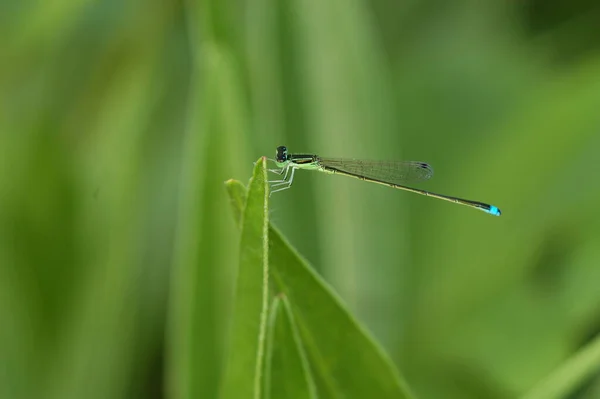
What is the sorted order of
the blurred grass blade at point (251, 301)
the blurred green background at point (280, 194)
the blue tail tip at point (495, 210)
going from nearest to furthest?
the blurred grass blade at point (251, 301) < the blurred green background at point (280, 194) < the blue tail tip at point (495, 210)

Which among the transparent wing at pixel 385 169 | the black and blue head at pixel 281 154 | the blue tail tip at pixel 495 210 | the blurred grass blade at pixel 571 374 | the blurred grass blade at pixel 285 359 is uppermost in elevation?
the black and blue head at pixel 281 154

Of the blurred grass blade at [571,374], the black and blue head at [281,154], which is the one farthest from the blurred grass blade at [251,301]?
the black and blue head at [281,154]

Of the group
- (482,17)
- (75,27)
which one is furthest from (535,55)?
(75,27)

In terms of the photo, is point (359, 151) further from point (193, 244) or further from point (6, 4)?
point (6, 4)

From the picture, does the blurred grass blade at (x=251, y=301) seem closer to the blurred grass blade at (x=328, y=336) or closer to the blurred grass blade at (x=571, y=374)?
the blurred grass blade at (x=328, y=336)

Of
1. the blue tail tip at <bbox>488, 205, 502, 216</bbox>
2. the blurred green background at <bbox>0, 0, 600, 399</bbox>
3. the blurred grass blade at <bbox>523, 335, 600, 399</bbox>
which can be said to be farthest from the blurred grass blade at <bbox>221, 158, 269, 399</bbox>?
the blue tail tip at <bbox>488, 205, 502, 216</bbox>

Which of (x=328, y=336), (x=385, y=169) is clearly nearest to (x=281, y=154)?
(x=385, y=169)
